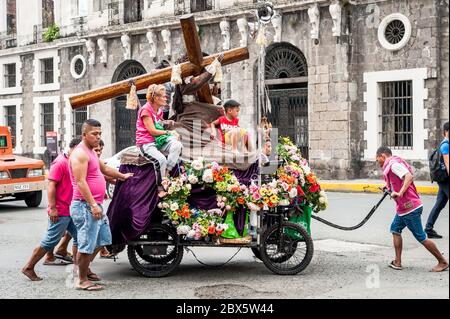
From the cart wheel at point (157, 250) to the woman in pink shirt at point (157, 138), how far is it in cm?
51

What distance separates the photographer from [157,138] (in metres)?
8.34

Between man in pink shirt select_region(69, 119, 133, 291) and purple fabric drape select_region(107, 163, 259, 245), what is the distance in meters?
0.47

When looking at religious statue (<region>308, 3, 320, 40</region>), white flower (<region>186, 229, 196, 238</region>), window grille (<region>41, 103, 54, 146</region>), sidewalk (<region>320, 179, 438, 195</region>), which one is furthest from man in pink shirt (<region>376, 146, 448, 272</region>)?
window grille (<region>41, 103, 54, 146</region>)

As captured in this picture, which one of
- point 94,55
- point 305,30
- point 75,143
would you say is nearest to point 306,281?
point 75,143

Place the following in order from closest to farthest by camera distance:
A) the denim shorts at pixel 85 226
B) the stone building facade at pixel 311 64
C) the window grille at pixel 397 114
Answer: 1. the denim shorts at pixel 85 226
2. the stone building facade at pixel 311 64
3. the window grille at pixel 397 114

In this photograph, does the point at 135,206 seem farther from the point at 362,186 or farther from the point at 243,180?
the point at 362,186

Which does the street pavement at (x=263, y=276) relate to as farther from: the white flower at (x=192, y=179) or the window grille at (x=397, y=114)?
the window grille at (x=397, y=114)

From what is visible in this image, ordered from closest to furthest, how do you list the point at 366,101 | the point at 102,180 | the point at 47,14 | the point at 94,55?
the point at 102,180 → the point at 366,101 → the point at 94,55 → the point at 47,14

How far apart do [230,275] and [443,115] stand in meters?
13.6

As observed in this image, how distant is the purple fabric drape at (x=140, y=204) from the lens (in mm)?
8195

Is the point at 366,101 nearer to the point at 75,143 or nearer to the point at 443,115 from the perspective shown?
the point at 443,115

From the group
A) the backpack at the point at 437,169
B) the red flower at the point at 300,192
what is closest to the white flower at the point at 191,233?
the red flower at the point at 300,192

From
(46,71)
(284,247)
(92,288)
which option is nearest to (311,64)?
(46,71)
